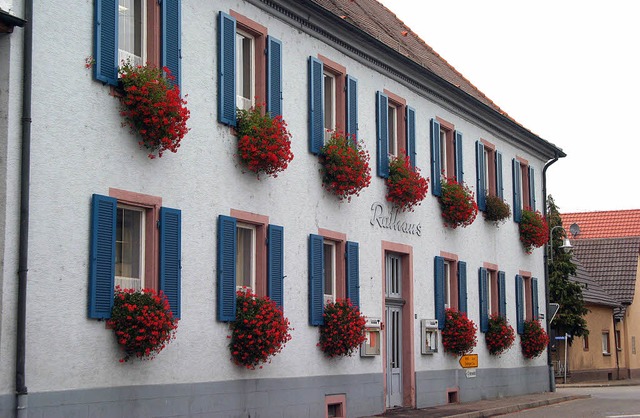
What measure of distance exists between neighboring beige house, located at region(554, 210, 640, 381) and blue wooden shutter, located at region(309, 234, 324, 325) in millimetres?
26647

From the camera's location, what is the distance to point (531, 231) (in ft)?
96.7

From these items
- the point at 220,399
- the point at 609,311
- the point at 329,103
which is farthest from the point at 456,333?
the point at 609,311

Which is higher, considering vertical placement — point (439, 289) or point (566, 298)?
point (566, 298)

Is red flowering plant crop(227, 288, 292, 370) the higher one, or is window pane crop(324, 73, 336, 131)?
window pane crop(324, 73, 336, 131)

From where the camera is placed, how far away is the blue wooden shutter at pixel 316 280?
59.6ft

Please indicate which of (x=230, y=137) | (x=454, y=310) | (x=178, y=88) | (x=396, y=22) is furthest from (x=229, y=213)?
(x=396, y=22)

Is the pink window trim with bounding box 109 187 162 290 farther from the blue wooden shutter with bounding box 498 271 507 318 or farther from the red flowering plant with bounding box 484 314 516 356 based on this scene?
the blue wooden shutter with bounding box 498 271 507 318

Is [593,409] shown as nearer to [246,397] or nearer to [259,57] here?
[246,397]

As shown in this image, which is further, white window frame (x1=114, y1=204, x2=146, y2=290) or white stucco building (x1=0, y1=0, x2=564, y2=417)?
white window frame (x1=114, y1=204, x2=146, y2=290)

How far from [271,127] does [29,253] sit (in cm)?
534

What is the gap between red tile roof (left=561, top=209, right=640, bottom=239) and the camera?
58.6 meters

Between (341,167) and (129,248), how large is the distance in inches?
221

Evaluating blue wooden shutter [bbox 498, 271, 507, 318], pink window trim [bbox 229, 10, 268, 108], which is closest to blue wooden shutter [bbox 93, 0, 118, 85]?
pink window trim [bbox 229, 10, 268, 108]

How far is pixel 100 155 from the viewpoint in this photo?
1345cm
